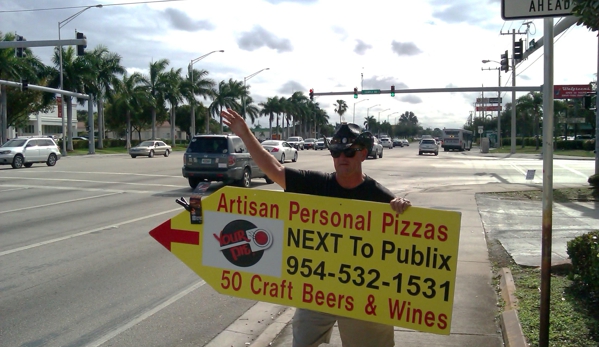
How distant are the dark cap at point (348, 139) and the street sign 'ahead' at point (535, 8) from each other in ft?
4.63

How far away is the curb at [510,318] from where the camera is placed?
15.1 ft

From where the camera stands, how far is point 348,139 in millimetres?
3586

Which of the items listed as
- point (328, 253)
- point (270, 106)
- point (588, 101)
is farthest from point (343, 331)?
point (270, 106)

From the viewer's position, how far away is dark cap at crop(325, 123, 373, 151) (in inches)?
141

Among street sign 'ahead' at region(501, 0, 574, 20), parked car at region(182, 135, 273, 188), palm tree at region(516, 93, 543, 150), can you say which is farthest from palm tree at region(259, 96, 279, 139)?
street sign 'ahead' at region(501, 0, 574, 20)

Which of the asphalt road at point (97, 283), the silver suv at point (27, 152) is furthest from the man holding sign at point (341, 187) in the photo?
the silver suv at point (27, 152)

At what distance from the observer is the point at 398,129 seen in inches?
7648

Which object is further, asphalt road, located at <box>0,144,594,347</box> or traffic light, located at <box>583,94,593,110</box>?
traffic light, located at <box>583,94,593,110</box>

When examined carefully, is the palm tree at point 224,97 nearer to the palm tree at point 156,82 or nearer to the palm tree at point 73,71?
the palm tree at point 156,82

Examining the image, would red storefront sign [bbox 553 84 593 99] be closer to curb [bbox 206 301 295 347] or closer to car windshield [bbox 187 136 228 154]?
car windshield [bbox 187 136 228 154]

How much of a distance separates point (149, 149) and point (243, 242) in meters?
41.8

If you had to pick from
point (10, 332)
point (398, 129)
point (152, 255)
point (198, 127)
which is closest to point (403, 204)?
point (10, 332)

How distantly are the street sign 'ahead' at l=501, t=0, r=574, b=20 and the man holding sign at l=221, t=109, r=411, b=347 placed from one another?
140cm

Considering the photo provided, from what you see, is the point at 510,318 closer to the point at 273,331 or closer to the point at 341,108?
the point at 273,331
